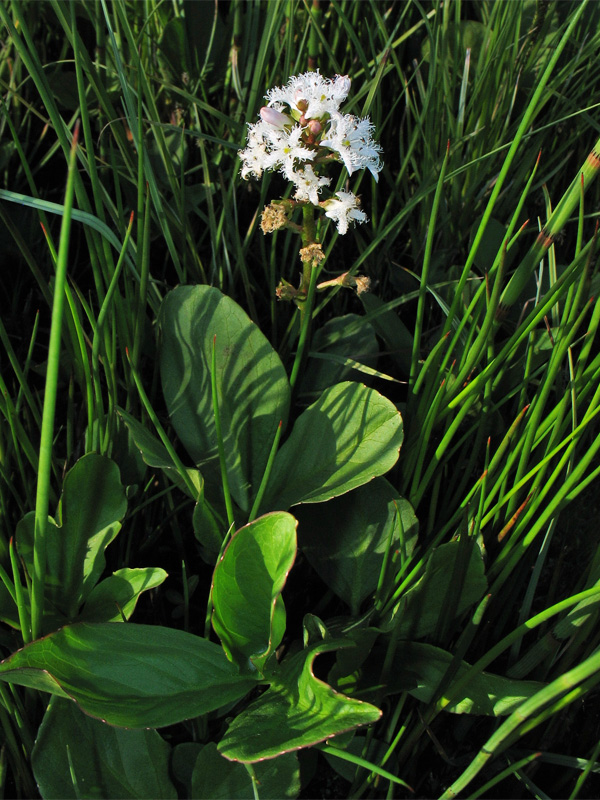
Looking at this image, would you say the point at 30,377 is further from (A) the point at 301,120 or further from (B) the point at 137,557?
(A) the point at 301,120

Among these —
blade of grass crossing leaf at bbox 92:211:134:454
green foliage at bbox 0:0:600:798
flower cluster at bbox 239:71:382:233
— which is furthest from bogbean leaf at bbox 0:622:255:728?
flower cluster at bbox 239:71:382:233

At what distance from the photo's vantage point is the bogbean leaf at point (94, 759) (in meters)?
0.60

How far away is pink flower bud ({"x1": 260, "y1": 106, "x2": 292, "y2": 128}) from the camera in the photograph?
68cm

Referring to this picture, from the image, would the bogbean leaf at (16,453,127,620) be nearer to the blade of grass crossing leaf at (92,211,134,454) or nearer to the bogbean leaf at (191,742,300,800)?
the blade of grass crossing leaf at (92,211,134,454)

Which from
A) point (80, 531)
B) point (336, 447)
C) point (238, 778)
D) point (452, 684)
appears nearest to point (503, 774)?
point (452, 684)

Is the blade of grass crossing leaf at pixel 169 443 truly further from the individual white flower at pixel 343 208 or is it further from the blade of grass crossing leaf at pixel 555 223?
the blade of grass crossing leaf at pixel 555 223

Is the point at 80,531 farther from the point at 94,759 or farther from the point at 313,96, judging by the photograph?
the point at 313,96

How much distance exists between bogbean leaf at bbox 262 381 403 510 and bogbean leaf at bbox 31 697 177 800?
268mm

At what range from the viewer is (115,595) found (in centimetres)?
68

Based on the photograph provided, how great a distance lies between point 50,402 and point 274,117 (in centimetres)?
40

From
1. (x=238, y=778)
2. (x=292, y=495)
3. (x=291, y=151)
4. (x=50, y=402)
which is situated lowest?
(x=238, y=778)

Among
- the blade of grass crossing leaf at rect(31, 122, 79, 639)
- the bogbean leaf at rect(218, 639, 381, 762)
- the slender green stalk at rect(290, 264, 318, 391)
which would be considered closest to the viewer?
the blade of grass crossing leaf at rect(31, 122, 79, 639)

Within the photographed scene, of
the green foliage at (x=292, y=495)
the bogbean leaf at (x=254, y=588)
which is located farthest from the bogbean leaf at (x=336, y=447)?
the bogbean leaf at (x=254, y=588)

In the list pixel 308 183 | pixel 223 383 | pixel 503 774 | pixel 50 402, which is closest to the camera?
pixel 50 402
